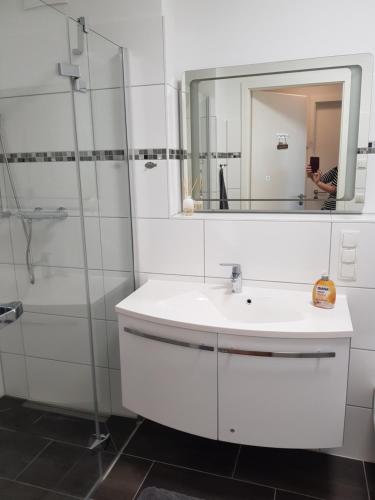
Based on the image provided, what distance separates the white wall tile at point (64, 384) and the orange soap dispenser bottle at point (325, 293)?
1.09 meters

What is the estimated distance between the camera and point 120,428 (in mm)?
2068

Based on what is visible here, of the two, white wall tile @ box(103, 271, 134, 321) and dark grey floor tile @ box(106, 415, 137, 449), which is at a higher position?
white wall tile @ box(103, 271, 134, 321)

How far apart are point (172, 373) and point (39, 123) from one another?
1.13m

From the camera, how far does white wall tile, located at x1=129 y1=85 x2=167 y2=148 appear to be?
188cm

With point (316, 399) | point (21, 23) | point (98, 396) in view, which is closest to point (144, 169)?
point (21, 23)

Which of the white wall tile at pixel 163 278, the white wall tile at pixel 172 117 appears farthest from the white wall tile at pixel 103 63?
the white wall tile at pixel 163 278

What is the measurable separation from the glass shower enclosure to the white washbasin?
30 centimetres

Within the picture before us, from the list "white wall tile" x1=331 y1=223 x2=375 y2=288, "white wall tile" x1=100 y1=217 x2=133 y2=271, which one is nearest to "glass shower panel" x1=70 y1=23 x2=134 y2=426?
"white wall tile" x1=100 y1=217 x2=133 y2=271

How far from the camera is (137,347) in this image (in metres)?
1.71

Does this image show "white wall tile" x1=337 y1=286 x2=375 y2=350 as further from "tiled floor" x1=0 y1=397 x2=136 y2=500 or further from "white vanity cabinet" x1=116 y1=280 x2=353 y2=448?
"tiled floor" x1=0 y1=397 x2=136 y2=500

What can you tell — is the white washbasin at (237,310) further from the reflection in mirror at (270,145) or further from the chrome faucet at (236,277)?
the reflection in mirror at (270,145)

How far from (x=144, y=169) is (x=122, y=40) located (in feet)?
1.95

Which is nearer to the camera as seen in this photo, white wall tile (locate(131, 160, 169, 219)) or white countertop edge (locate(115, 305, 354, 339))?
white countertop edge (locate(115, 305, 354, 339))

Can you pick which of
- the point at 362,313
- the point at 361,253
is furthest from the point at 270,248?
the point at 362,313
